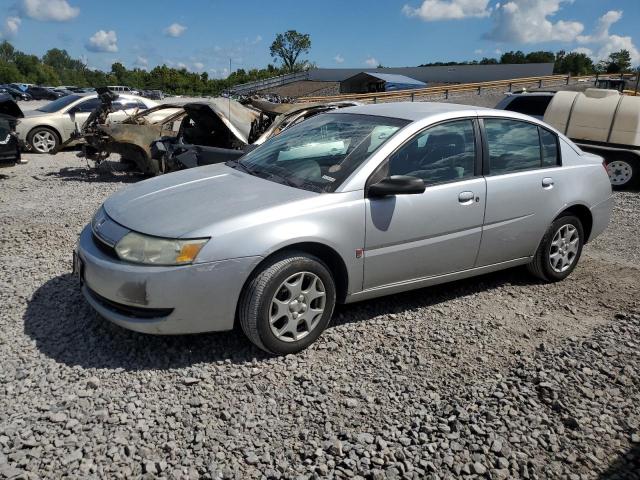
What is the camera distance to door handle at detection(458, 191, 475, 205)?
4.03 metres

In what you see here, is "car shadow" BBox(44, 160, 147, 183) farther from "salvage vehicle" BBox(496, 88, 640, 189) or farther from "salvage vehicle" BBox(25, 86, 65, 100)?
"salvage vehicle" BBox(25, 86, 65, 100)

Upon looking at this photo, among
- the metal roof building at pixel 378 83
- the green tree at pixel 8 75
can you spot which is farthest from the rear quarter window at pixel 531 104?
the green tree at pixel 8 75

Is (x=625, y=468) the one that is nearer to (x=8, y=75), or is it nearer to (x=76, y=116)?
(x=76, y=116)

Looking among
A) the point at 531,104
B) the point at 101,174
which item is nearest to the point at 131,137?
the point at 101,174

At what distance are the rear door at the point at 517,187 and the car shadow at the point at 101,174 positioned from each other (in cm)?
733

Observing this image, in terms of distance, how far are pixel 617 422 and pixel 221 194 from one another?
2805 millimetres

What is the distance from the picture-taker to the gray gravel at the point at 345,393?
101 inches

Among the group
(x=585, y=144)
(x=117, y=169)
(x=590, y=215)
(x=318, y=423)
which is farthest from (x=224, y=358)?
(x=585, y=144)

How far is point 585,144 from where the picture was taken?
10.7m

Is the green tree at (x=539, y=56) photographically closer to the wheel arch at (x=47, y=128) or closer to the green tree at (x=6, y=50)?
the wheel arch at (x=47, y=128)

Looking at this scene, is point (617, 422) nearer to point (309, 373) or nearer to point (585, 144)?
point (309, 373)

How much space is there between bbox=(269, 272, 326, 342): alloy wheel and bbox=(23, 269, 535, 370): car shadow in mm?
250

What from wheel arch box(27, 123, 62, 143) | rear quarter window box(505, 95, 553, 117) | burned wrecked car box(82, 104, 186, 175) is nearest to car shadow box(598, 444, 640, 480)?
burned wrecked car box(82, 104, 186, 175)

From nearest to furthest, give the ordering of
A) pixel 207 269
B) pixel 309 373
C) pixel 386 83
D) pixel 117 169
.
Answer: pixel 207 269 < pixel 309 373 < pixel 117 169 < pixel 386 83
